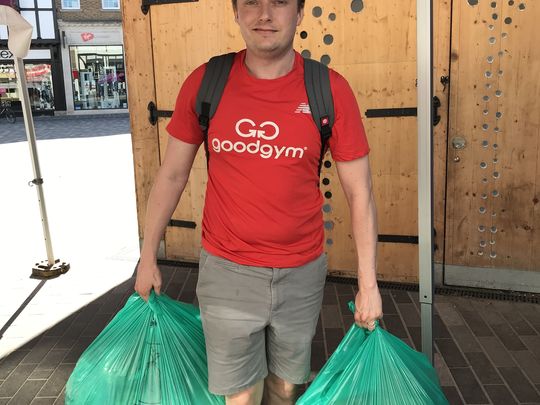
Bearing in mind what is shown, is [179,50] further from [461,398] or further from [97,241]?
[461,398]

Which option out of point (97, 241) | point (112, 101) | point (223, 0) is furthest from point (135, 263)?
point (112, 101)

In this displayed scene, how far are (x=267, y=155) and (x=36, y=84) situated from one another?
1070 inches

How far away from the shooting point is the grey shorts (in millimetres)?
1997

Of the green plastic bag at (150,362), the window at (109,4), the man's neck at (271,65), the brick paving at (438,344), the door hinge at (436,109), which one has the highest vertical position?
the window at (109,4)

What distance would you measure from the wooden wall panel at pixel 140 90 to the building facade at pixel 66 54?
75.1ft

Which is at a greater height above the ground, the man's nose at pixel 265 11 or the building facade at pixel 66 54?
the building facade at pixel 66 54

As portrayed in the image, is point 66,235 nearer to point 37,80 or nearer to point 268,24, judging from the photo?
point 268,24

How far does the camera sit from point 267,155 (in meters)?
1.89

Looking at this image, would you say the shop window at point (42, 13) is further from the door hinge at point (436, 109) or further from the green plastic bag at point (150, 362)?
the green plastic bag at point (150, 362)

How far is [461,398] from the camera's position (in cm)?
317

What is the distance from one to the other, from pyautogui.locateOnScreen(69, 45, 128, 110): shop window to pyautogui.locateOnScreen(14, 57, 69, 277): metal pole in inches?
895

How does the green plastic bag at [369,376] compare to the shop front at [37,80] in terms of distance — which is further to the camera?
the shop front at [37,80]

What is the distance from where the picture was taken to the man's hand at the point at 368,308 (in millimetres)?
1972

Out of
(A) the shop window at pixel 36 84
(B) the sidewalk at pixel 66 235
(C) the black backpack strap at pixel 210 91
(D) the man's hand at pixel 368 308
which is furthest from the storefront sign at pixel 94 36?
(D) the man's hand at pixel 368 308
